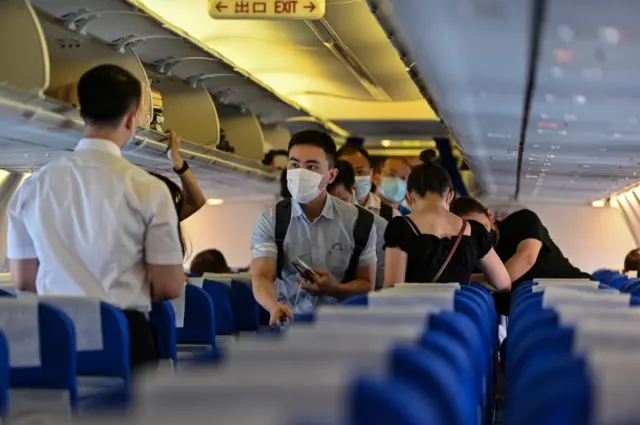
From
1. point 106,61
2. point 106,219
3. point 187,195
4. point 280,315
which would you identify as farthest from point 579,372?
point 106,61

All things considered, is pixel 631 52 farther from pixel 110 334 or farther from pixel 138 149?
pixel 138 149

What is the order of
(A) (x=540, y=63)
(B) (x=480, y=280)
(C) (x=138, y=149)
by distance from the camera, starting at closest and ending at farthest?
(A) (x=540, y=63)
(B) (x=480, y=280)
(C) (x=138, y=149)

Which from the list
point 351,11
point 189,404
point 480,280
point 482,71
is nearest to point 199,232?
point 351,11

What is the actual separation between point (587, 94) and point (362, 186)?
85.6 inches

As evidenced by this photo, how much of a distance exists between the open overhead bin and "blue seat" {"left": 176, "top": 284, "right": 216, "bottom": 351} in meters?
1.71

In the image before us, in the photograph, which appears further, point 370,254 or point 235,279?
point 235,279

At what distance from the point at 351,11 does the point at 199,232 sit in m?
11.0

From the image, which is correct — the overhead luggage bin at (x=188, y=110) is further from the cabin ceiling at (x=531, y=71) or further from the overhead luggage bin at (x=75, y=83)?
the cabin ceiling at (x=531, y=71)

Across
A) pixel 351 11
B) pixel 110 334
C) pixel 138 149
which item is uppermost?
pixel 351 11

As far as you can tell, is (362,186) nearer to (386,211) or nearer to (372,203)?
(372,203)

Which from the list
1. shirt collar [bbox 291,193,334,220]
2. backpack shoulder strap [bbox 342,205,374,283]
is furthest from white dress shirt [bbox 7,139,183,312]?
backpack shoulder strap [bbox 342,205,374,283]

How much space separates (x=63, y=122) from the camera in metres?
7.28

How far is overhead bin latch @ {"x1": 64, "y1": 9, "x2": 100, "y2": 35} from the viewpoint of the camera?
7.44m

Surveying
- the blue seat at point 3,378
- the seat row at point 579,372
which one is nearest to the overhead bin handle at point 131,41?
the blue seat at point 3,378
